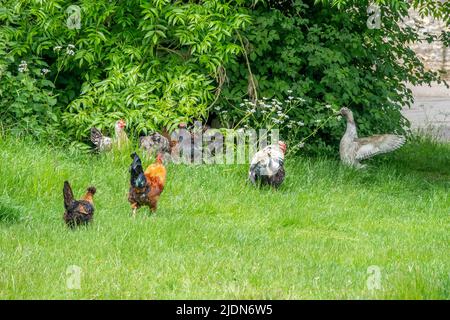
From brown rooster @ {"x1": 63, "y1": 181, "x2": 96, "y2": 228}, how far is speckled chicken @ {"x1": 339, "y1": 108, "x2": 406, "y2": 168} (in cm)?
426

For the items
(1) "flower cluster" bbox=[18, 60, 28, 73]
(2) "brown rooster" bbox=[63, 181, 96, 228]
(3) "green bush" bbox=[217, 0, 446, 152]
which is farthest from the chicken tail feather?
(2) "brown rooster" bbox=[63, 181, 96, 228]

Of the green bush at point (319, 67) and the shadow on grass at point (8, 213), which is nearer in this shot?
the shadow on grass at point (8, 213)

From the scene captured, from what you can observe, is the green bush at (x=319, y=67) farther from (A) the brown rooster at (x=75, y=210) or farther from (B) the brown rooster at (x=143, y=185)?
(A) the brown rooster at (x=75, y=210)

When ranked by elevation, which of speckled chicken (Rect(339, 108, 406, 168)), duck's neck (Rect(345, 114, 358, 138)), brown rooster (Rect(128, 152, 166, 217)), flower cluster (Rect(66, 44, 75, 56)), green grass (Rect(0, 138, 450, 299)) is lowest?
green grass (Rect(0, 138, 450, 299))

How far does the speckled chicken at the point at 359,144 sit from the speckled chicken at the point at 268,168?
1.38 m

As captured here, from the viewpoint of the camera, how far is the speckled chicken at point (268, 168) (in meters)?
9.97

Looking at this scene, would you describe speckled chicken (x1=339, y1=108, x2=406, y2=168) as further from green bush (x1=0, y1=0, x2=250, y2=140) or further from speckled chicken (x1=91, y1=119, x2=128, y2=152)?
speckled chicken (x1=91, y1=119, x2=128, y2=152)

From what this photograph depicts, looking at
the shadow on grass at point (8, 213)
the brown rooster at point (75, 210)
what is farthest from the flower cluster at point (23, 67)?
the brown rooster at point (75, 210)

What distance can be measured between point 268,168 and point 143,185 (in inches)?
78.5

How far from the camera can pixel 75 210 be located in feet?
A: 25.8

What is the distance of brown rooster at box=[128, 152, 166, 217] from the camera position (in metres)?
8.30

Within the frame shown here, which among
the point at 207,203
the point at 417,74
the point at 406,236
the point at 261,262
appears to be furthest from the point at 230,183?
the point at 417,74

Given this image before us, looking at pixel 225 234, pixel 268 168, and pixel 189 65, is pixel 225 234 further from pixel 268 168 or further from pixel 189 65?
pixel 189 65

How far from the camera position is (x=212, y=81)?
11664 millimetres
